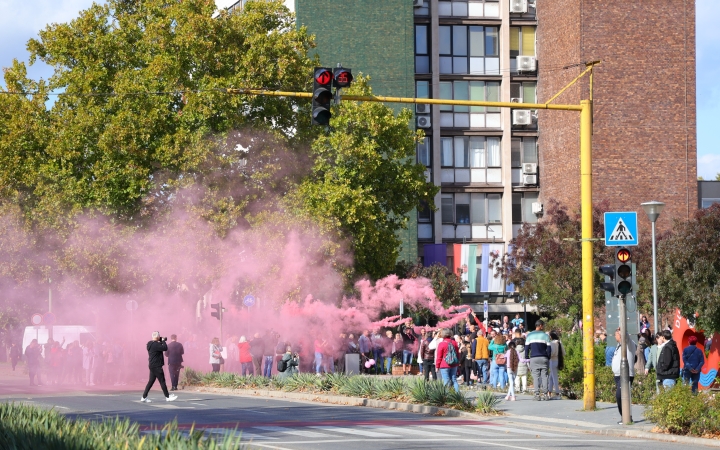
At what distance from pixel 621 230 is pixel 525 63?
4262cm

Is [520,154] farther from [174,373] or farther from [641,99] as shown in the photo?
[174,373]

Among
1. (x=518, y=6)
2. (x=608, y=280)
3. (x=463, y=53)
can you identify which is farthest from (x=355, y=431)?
(x=518, y=6)

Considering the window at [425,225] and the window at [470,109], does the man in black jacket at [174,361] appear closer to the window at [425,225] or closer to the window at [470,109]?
the window at [425,225]

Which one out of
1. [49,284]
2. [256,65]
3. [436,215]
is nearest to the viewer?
[256,65]

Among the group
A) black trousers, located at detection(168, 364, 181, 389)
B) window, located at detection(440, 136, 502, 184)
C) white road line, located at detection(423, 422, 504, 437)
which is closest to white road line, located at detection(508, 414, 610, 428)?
white road line, located at detection(423, 422, 504, 437)

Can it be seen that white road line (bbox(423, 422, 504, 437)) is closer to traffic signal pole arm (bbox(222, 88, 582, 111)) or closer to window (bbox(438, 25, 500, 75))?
traffic signal pole arm (bbox(222, 88, 582, 111))

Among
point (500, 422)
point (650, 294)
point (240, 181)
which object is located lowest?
point (500, 422)

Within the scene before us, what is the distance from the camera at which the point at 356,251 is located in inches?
1698

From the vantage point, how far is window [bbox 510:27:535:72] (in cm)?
6431

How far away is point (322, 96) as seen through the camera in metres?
18.1

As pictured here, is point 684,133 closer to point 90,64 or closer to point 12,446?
point 90,64

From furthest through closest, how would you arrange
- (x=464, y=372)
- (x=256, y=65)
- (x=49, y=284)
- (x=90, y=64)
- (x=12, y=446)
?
1. (x=49, y=284)
2. (x=90, y=64)
3. (x=256, y=65)
4. (x=464, y=372)
5. (x=12, y=446)

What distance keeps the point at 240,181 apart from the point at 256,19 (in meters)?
6.03

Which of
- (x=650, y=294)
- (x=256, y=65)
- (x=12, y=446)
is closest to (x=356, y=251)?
(x=256, y=65)
